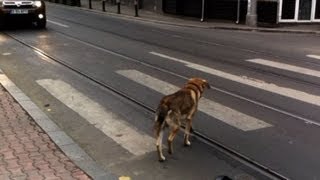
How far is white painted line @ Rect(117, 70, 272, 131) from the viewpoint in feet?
24.5

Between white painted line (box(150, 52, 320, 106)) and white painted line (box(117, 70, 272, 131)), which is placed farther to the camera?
white painted line (box(150, 52, 320, 106))

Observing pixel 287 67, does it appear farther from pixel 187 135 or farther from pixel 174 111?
pixel 174 111

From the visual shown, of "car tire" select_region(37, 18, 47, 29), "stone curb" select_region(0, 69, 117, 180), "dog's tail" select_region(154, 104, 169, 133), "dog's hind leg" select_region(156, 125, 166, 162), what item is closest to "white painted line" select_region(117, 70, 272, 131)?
"dog's hind leg" select_region(156, 125, 166, 162)

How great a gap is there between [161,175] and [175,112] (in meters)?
0.74

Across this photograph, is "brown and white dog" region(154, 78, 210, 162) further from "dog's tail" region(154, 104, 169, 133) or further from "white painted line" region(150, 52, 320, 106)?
"white painted line" region(150, 52, 320, 106)

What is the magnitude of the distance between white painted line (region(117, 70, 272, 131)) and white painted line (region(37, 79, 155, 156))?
1.38 metres

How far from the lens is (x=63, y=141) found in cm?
662

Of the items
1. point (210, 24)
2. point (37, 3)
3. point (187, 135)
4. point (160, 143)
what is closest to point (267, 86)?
point (187, 135)

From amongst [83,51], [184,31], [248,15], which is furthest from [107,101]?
[248,15]

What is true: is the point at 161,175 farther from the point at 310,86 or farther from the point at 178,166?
the point at 310,86

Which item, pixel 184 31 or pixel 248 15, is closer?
pixel 184 31

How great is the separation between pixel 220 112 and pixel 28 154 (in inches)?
127

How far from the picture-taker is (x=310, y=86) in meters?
10.1

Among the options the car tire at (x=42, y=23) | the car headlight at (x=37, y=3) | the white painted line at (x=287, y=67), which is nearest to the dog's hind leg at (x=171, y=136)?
the white painted line at (x=287, y=67)
